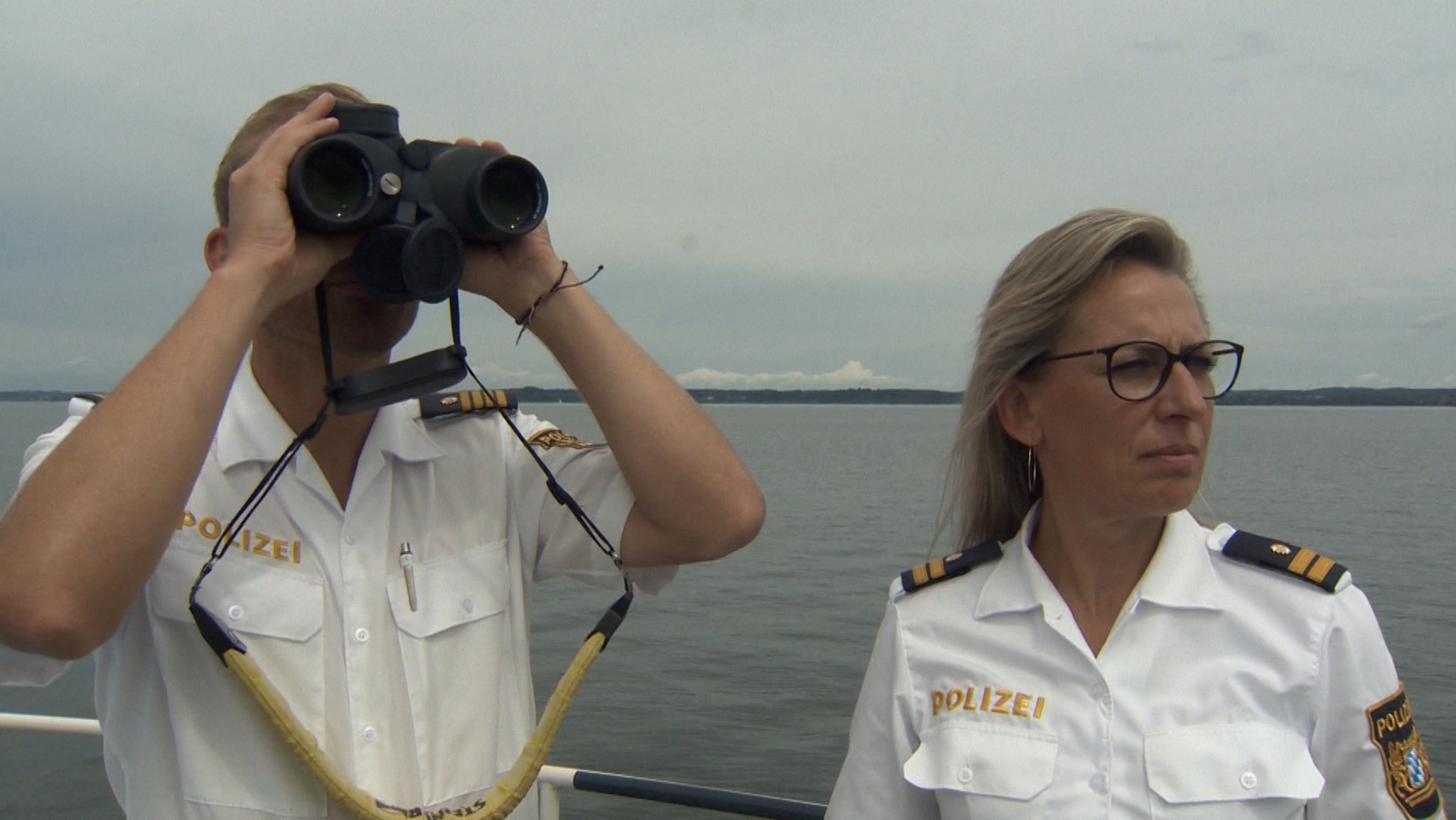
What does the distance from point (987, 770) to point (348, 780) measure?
886 mm

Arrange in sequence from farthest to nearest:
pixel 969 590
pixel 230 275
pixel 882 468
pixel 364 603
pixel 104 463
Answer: pixel 882 468 → pixel 969 590 → pixel 364 603 → pixel 230 275 → pixel 104 463

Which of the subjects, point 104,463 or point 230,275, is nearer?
point 104,463

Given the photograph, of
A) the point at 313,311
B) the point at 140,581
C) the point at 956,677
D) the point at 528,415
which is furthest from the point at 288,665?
the point at 956,677

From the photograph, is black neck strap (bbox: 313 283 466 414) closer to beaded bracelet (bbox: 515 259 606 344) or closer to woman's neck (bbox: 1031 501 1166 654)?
beaded bracelet (bbox: 515 259 606 344)

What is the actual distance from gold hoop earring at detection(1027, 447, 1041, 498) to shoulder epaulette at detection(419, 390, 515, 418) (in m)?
0.90

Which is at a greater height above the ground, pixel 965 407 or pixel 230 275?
pixel 230 275

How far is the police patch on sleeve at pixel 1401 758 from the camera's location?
157 centimetres

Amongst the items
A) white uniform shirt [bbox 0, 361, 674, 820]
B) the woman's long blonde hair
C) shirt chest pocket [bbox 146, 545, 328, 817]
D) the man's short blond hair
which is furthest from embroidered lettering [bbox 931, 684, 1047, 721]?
the man's short blond hair

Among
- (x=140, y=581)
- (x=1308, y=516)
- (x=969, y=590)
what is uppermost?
(x=140, y=581)

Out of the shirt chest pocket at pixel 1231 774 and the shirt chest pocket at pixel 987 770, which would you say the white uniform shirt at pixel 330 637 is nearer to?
the shirt chest pocket at pixel 987 770

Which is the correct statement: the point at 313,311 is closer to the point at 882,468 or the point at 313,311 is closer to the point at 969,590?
the point at 969,590

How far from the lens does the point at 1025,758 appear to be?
1.67 m

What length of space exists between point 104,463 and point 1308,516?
2119cm

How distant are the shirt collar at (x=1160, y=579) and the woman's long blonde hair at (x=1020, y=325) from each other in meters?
0.15
